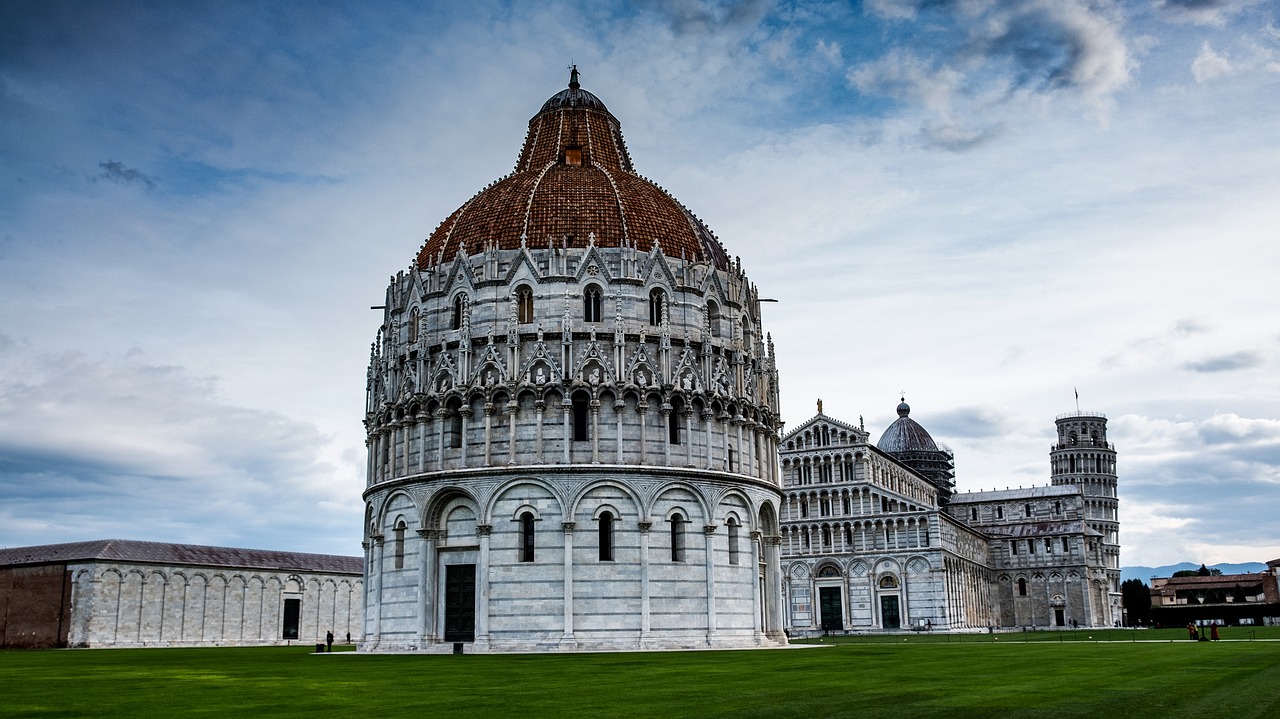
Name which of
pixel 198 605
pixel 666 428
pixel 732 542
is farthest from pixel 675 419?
pixel 198 605

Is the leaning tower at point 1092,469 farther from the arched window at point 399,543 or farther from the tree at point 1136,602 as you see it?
the arched window at point 399,543

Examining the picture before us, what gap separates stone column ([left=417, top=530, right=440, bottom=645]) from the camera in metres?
47.4

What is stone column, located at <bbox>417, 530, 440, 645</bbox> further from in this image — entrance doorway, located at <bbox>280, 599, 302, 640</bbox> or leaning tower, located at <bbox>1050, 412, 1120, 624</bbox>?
leaning tower, located at <bbox>1050, 412, 1120, 624</bbox>

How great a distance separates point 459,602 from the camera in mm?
47594

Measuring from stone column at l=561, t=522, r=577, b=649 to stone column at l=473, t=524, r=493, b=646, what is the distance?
10.8ft

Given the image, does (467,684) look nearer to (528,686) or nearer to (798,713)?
(528,686)

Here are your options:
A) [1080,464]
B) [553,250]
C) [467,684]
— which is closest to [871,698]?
[467,684]

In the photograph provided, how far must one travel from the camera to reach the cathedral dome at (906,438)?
13700 centimetres

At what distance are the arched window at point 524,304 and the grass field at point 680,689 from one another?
19.6m

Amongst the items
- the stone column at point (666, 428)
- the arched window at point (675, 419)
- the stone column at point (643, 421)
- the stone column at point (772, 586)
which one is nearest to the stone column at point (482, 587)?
the stone column at point (643, 421)

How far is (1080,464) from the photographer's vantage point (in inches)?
5906

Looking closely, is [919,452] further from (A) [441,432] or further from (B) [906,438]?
(A) [441,432]

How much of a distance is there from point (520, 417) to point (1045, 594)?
93.3 meters

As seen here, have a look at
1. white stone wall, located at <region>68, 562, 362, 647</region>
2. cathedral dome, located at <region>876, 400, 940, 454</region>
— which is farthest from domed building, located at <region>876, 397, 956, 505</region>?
white stone wall, located at <region>68, 562, 362, 647</region>
